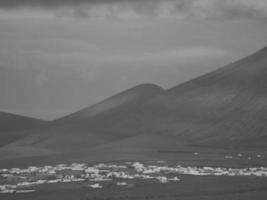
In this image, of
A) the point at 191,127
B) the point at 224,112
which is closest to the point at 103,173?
the point at 191,127

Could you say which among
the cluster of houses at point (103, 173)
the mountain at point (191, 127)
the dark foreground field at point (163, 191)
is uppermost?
the mountain at point (191, 127)

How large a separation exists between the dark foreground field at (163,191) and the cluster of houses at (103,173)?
186 cm

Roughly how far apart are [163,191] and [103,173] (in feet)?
61.6

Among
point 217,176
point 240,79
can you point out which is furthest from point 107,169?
point 240,79

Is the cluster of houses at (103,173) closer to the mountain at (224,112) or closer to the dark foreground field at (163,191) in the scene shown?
the dark foreground field at (163,191)

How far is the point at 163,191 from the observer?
6241 centimetres

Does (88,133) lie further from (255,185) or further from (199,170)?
(255,185)

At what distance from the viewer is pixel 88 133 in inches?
7131

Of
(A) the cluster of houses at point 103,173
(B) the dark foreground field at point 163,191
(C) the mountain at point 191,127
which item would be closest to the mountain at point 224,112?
(C) the mountain at point 191,127

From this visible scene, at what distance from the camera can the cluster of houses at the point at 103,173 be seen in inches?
2781

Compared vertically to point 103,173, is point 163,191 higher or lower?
lower

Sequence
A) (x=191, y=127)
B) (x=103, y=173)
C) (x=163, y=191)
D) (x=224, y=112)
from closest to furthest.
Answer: (x=163, y=191) < (x=103, y=173) < (x=191, y=127) < (x=224, y=112)

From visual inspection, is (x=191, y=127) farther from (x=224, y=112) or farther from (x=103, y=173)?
(x=103, y=173)

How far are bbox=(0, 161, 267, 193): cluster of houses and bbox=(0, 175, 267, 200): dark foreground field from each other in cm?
186
